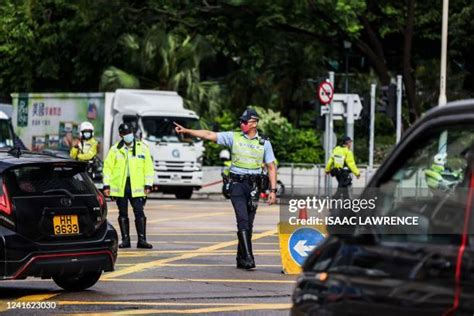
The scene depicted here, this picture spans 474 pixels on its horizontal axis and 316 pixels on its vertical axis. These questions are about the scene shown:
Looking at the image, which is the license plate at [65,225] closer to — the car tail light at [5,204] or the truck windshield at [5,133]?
the car tail light at [5,204]

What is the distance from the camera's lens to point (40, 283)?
521 inches

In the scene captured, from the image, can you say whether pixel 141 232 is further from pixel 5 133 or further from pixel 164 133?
pixel 164 133

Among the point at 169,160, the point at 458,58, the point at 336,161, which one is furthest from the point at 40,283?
the point at 458,58

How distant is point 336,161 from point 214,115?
2198 centimetres

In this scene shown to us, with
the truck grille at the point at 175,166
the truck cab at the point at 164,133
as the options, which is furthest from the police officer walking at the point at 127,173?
the truck grille at the point at 175,166

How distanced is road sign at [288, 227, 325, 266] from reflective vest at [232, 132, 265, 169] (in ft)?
4.23

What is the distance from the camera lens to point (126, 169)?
1739 centimetres

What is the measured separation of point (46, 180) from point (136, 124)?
2364 cm

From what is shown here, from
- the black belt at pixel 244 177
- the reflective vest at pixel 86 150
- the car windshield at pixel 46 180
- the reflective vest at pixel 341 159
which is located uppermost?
the car windshield at pixel 46 180

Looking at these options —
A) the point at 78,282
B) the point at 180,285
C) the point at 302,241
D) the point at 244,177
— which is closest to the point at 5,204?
the point at 78,282

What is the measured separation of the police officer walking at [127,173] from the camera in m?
17.4

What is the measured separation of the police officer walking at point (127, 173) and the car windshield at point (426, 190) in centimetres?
1217

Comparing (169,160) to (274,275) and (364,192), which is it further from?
A: (364,192)

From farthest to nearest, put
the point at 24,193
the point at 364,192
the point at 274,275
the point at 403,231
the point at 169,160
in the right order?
the point at 169,160
the point at 274,275
the point at 24,193
the point at 364,192
the point at 403,231
